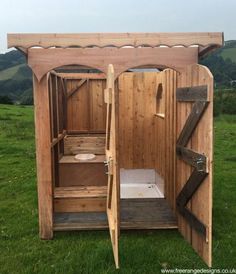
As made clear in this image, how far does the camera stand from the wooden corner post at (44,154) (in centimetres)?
526

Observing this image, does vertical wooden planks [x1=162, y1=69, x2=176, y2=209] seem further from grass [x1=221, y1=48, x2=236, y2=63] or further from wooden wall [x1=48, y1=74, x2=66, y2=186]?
grass [x1=221, y1=48, x2=236, y2=63]

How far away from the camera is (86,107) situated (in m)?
9.30

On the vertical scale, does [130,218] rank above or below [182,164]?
below

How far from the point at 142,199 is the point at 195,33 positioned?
3.66 m

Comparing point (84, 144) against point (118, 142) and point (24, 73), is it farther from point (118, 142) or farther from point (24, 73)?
point (24, 73)

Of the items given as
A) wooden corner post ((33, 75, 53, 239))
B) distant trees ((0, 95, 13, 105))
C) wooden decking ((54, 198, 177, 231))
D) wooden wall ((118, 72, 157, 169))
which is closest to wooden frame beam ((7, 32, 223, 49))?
wooden corner post ((33, 75, 53, 239))

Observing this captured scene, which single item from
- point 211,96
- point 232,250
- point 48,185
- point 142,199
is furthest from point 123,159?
point 211,96

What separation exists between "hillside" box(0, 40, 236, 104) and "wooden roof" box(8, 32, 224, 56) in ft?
62.4

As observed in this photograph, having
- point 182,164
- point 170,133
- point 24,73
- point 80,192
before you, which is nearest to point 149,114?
point 170,133

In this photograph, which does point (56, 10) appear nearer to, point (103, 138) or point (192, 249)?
point (103, 138)

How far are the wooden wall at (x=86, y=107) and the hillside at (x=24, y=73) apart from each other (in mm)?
15424

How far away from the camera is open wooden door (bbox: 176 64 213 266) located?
4.22 meters

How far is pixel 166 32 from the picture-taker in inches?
192

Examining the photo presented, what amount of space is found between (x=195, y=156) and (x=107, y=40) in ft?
6.22
